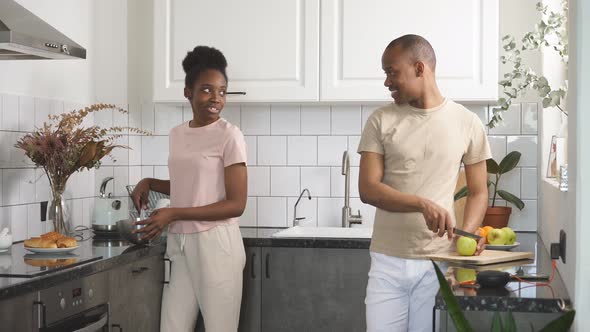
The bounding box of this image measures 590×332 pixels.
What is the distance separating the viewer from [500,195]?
3977mm

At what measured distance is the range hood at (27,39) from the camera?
267 cm

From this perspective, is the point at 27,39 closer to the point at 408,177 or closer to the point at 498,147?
the point at 408,177

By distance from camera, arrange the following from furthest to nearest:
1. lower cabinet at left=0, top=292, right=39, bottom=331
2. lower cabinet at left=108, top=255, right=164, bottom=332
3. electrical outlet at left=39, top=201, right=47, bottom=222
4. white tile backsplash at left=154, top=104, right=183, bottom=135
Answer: white tile backsplash at left=154, top=104, right=183, bottom=135, electrical outlet at left=39, top=201, right=47, bottom=222, lower cabinet at left=108, top=255, right=164, bottom=332, lower cabinet at left=0, top=292, right=39, bottom=331

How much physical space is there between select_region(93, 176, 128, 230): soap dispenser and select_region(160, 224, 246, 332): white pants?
16.6 inches

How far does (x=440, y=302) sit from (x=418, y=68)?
2.89ft

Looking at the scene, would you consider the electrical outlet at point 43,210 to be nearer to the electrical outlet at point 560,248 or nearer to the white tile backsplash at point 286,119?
the white tile backsplash at point 286,119

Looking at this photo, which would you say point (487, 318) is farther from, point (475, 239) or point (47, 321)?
point (47, 321)

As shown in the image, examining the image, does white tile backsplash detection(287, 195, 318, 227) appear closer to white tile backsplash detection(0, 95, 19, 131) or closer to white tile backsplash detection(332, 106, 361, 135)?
white tile backsplash detection(332, 106, 361, 135)

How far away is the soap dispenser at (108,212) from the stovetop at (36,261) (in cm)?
37

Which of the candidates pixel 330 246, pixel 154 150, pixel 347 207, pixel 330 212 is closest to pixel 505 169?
pixel 347 207

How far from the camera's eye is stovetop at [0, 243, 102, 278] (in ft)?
8.47

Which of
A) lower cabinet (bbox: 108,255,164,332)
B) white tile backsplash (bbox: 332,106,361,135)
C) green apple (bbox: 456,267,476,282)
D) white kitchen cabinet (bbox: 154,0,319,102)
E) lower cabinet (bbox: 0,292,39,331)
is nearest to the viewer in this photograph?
green apple (bbox: 456,267,476,282)

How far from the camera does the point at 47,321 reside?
255 centimetres

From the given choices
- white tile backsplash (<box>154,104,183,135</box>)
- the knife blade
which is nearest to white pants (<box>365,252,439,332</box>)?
the knife blade
